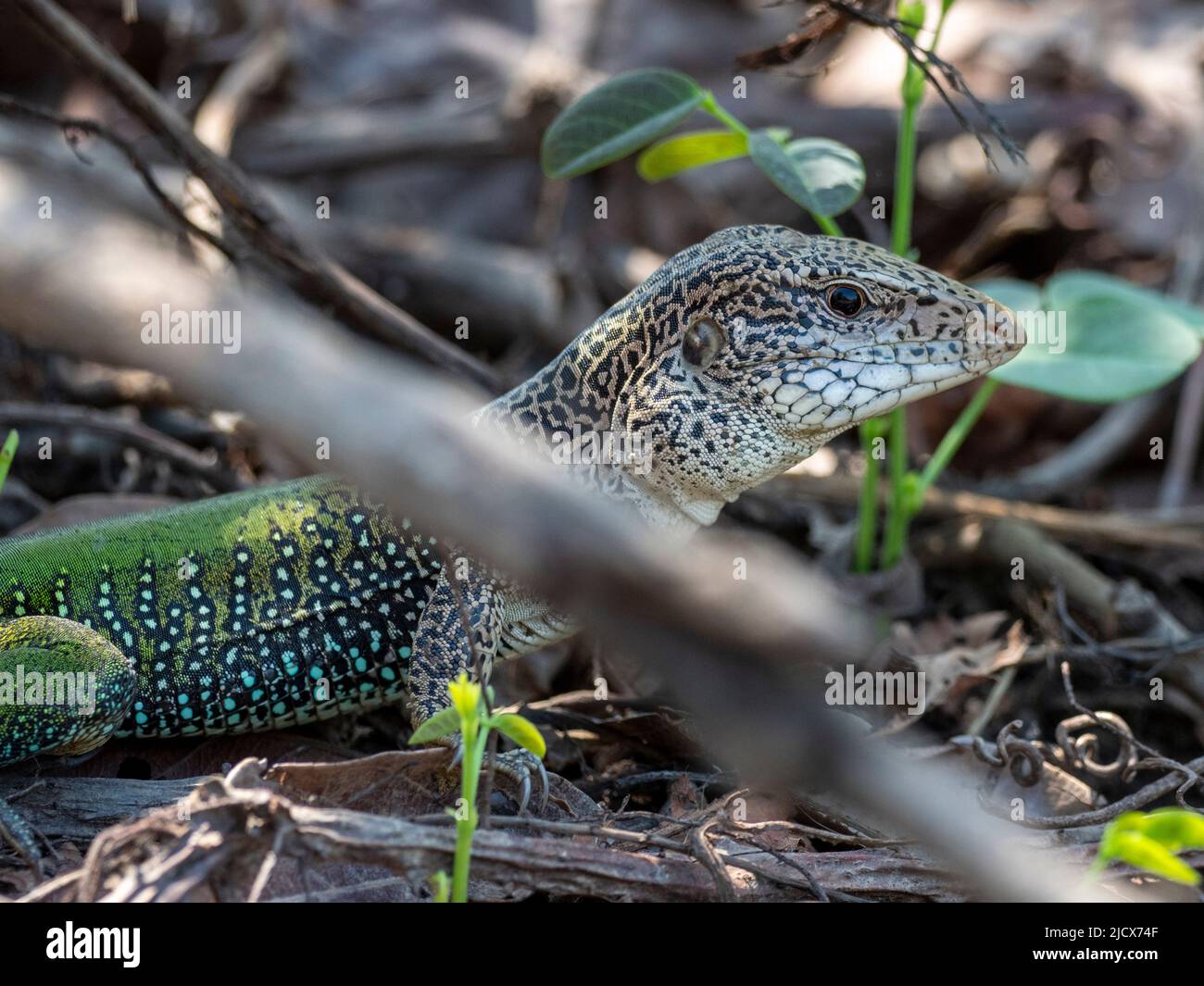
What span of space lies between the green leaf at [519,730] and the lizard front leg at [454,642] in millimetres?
927

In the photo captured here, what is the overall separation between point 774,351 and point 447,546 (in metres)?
1.15

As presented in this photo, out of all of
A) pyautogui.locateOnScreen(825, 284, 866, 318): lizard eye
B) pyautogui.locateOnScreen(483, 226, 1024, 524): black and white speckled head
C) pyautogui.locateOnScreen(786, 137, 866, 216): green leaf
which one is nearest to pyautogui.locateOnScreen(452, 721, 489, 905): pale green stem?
pyautogui.locateOnScreen(483, 226, 1024, 524): black and white speckled head

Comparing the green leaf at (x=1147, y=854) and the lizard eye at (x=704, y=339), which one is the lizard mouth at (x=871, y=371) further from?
the green leaf at (x=1147, y=854)

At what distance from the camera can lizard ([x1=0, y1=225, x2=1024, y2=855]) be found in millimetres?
3725

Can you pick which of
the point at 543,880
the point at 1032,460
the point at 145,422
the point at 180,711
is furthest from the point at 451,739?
the point at 1032,460

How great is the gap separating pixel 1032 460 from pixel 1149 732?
285cm

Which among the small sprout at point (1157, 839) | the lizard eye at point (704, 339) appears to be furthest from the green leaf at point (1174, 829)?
the lizard eye at point (704, 339)

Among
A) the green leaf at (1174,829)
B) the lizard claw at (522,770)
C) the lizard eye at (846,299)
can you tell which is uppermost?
the lizard eye at (846,299)

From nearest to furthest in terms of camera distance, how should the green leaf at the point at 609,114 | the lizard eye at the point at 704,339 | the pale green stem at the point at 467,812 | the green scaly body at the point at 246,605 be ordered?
the pale green stem at the point at 467,812, the lizard eye at the point at 704,339, the green scaly body at the point at 246,605, the green leaf at the point at 609,114

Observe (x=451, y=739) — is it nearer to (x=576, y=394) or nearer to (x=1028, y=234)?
(x=576, y=394)

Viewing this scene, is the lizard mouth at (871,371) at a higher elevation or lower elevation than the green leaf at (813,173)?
lower

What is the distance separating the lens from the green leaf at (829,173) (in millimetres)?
4082

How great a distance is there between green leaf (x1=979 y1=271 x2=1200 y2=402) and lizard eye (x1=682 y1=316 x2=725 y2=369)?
4.65 ft

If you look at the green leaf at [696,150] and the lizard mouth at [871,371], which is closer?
the lizard mouth at [871,371]
